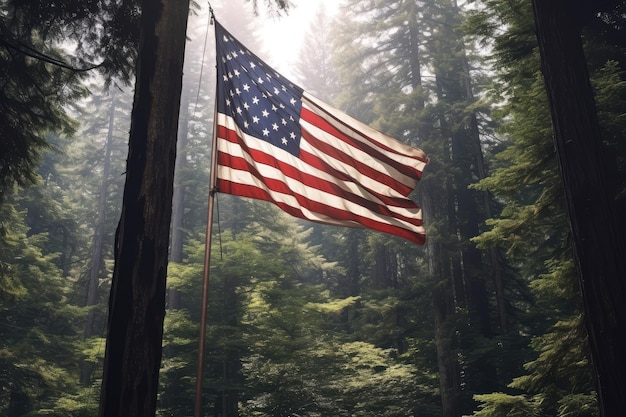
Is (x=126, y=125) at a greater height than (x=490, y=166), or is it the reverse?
(x=126, y=125)

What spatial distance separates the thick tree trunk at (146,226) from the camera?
330 centimetres

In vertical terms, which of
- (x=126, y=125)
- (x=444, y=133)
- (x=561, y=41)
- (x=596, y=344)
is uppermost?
(x=126, y=125)

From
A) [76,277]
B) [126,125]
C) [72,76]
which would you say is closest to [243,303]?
[72,76]

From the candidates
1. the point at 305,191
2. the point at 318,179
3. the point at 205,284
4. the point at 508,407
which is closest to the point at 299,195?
the point at 305,191

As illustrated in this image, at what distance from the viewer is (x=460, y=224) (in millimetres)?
20594

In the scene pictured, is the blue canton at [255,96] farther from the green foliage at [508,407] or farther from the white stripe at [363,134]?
the green foliage at [508,407]

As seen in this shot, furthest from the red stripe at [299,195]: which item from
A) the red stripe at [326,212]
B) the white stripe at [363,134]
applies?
the white stripe at [363,134]

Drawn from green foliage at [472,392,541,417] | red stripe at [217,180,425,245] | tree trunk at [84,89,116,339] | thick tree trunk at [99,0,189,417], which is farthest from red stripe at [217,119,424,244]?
tree trunk at [84,89,116,339]

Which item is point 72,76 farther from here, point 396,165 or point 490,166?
point 490,166

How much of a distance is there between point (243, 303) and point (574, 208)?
37.2 ft

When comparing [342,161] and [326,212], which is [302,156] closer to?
[342,161]

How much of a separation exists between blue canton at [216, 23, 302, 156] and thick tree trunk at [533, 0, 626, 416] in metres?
3.20

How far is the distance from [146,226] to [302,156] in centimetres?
228

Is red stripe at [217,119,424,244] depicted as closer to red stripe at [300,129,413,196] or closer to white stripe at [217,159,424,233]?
white stripe at [217,159,424,233]
